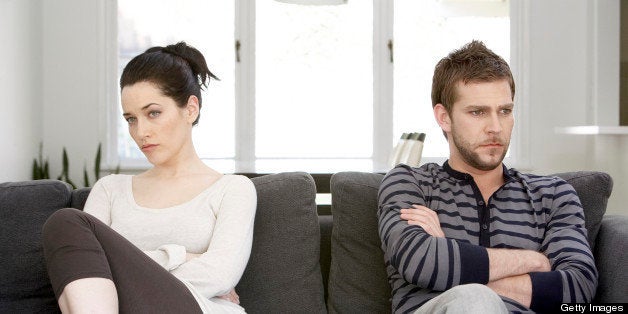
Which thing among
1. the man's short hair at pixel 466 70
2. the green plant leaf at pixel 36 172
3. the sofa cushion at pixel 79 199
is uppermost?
the man's short hair at pixel 466 70

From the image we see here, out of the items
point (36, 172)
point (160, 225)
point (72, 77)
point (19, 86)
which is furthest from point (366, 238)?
point (72, 77)

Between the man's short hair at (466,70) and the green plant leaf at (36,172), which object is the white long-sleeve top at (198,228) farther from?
the green plant leaf at (36,172)

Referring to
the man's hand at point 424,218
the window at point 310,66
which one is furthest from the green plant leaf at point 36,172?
the man's hand at point 424,218

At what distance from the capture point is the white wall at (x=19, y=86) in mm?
5352

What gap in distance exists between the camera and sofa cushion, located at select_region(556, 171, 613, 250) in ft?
7.36

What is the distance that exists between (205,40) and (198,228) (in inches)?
177

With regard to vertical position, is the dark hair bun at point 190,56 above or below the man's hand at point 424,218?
above

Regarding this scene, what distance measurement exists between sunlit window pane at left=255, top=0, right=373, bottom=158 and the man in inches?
168

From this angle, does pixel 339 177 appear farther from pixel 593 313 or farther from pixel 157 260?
pixel 593 313

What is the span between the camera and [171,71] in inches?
86.8

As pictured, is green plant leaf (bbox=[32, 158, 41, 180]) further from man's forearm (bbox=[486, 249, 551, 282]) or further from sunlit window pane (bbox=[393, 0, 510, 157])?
man's forearm (bbox=[486, 249, 551, 282])

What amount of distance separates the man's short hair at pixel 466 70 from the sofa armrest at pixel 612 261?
453 millimetres

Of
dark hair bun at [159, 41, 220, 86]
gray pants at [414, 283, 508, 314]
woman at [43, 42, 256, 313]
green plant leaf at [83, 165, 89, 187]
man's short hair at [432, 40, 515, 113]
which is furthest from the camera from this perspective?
green plant leaf at [83, 165, 89, 187]

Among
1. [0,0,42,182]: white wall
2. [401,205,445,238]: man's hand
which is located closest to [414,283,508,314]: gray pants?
[401,205,445,238]: man's hand
